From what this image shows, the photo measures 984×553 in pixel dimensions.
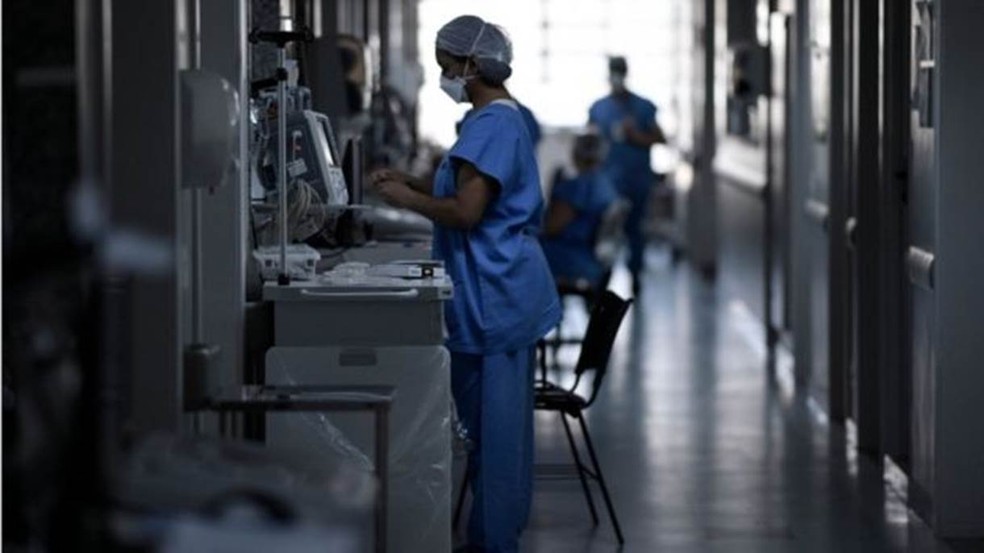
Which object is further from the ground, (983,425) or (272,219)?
(272,219)

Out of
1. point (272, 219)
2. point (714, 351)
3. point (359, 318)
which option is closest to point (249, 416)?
point (359, 318)

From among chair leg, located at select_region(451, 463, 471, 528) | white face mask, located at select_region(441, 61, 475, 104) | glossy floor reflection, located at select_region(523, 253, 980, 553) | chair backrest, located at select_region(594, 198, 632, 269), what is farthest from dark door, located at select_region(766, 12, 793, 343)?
white face mask, located at select_region(441, 61, 475, 104)

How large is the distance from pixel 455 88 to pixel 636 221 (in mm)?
9189

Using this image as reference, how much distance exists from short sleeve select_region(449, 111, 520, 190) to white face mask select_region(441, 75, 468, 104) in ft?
0.40

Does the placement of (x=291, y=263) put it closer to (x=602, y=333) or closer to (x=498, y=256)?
(x=498, y=256)

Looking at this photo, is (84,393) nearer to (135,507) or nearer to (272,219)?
(135,507)

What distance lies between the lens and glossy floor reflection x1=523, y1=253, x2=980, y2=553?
720cm

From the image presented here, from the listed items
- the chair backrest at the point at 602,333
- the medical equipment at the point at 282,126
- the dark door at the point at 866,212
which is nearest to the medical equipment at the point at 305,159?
the medical equipment at the point at 282,126

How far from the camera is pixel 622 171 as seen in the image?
15.7 metres

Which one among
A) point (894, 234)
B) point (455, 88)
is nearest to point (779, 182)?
point (894, 234)

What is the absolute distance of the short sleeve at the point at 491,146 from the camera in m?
6.50

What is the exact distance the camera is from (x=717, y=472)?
27.8ft

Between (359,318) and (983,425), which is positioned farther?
(983,425)

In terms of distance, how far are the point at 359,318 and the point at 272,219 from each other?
787 mm
